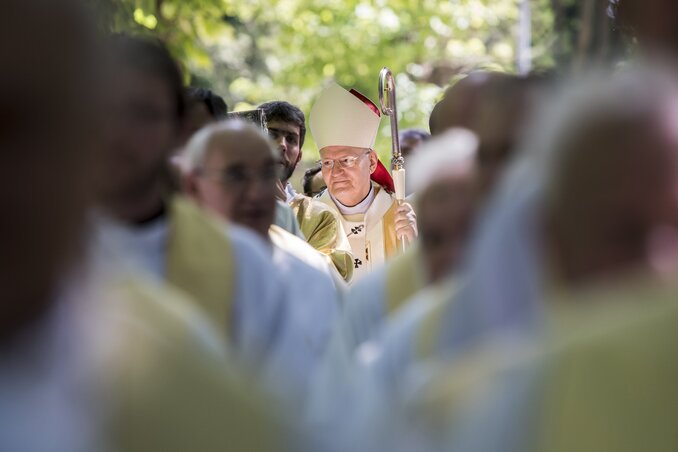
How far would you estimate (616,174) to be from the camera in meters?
1.62

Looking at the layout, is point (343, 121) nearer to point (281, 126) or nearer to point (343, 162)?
point (343, 162)

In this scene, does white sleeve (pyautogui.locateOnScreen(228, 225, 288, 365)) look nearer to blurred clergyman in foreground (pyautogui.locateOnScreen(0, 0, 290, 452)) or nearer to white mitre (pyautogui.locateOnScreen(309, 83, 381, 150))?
blurred clergyman in foreground (pyautogui.locateOnScreen(0, 0, 290, 452))

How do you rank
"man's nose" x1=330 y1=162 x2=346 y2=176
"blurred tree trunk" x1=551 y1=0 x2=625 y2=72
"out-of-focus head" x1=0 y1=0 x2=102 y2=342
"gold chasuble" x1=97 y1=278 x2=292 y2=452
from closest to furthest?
1. "out-of-focus head" x1=0 y1=0 x2=102 y2=342
2. "gold chasuble" x1=97 y1=278 x2=292 y2=452
3. "blurred tree trunk" x1=551 y1=0 x2=625 y2=72
4. "man's nose" x1=330 y1=162 x2=346 y2=176

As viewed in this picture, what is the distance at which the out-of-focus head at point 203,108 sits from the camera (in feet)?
14.8

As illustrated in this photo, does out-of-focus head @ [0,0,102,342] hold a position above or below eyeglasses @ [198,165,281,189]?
above

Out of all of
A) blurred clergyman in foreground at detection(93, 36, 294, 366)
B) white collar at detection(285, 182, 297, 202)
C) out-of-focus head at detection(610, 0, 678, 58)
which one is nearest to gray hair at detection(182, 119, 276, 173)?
blurred clergyman in foreground at detection(93, 36, 294, 366)

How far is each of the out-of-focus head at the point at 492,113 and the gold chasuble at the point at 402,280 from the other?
417 mm

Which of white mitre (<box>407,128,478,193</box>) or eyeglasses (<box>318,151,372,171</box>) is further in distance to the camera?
eyeglasses (<box>318,151,372,171</box>)

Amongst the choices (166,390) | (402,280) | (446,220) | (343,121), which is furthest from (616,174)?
(343,121)

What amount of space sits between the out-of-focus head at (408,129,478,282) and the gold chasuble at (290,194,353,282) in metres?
3.33

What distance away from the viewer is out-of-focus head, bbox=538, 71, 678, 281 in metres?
1.62

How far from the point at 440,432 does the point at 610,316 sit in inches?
10.1

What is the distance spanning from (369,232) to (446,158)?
5.30m

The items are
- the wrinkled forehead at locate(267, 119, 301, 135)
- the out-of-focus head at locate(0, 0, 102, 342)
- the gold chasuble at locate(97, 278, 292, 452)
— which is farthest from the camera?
the wrinkled forehead at locate(267, 119, 301, 135)
